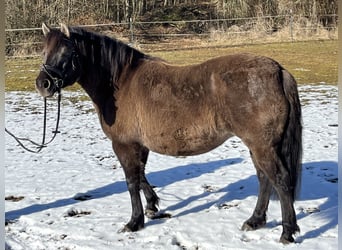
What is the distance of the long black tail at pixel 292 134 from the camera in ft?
10.4

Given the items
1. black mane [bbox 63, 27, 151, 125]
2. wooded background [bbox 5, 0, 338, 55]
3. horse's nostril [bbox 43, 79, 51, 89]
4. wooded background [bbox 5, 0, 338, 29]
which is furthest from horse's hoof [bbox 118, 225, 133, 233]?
wooded background [bbox 5, 0, 338, 29]

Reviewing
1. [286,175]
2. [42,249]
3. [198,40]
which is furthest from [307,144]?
[198,40]

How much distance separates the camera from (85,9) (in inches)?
848

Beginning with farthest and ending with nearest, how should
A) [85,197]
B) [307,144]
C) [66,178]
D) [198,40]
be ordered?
1. [198,40]
2. [307,144]
3. [66,178]
4. [85,197]

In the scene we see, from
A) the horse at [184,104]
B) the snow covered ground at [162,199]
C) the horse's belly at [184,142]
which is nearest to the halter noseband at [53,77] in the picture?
the horse at [184,104]

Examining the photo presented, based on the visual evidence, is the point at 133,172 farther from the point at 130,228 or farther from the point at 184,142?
the point at 184,142

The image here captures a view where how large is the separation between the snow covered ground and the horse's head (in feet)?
4.21

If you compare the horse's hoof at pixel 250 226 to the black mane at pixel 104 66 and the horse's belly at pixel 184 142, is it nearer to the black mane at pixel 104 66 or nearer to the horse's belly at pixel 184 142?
the horse's belly at pixel 184 142

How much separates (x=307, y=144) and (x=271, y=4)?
17.9m

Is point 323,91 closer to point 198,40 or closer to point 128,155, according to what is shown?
point 128,155

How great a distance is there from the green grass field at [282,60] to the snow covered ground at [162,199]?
5587 millimetres

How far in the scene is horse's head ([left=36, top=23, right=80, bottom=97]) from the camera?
334cm

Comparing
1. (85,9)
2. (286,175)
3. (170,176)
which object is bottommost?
(170,176)

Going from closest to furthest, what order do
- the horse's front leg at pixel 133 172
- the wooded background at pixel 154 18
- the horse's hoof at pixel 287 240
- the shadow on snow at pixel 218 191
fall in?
the horse's hoof at pixel 287 240 → the horse's front leg at pixel 133 172 → the shadow on snow at pixel 218 191 → the wooded background at pixel 154 18
